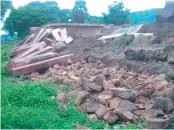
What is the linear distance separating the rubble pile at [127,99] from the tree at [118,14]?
58.2ft

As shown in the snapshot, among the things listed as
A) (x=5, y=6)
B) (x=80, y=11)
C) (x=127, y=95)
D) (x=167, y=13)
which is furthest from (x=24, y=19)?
(x=127, y=95)

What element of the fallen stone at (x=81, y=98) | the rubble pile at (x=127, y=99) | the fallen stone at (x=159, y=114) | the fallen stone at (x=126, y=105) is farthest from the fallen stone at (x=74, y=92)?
the fallen stone at (x=159, y=114)

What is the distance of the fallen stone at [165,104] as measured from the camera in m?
4.39

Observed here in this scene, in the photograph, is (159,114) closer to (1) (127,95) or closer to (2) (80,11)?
(1) (127,95)

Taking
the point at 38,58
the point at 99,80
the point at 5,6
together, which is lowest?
the point at 99,80

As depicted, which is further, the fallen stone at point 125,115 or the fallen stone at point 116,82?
the fallen stone at point 116,82

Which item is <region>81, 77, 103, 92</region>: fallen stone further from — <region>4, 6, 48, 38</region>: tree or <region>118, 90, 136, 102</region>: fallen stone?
<region>4, 6, 48, 38</region>: tree

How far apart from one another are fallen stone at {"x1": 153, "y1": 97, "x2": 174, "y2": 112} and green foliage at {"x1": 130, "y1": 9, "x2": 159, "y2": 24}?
55.5ft

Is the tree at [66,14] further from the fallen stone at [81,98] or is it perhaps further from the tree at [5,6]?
the fallen stone at [81,98]

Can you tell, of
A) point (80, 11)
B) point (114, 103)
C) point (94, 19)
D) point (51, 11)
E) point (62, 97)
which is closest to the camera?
point (114, 103)

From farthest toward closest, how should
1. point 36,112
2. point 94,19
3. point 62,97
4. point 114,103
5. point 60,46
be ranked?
1. point 94,19
2. point 60,46
3. point 62,97
4. point 114,103
5. point 36,112

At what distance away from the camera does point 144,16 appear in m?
23.1

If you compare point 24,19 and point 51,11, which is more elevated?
point 51,11

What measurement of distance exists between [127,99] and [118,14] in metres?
19.5
